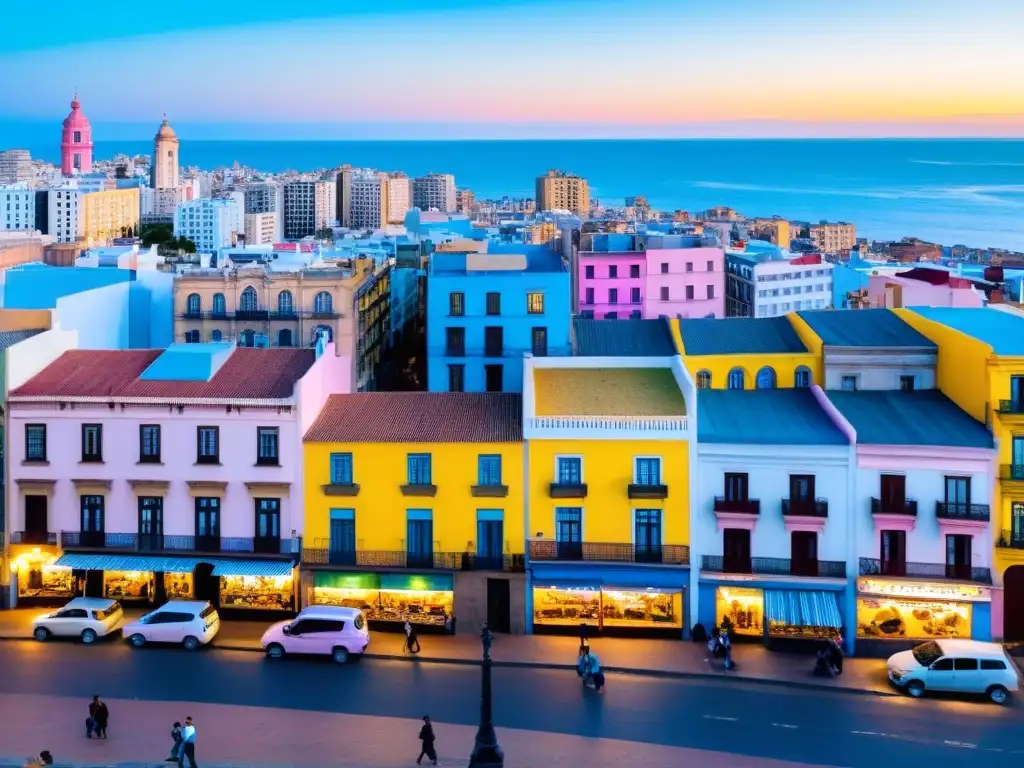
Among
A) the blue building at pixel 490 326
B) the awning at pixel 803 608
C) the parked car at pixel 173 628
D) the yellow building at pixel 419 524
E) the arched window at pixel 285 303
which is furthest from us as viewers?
the arched window at pixel 285 303

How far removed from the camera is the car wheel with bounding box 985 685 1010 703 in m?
29.6

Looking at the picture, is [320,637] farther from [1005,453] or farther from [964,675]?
[1005,453]

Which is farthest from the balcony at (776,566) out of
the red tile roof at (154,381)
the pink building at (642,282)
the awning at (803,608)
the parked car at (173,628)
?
the pink building at (642,282)

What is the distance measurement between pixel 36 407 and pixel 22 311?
707cm

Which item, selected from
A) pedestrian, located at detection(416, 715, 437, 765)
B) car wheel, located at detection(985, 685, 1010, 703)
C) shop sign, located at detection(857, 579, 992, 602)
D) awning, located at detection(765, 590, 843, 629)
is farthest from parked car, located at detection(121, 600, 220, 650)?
car wheel, located at detection(985, 685, 1010, 703)

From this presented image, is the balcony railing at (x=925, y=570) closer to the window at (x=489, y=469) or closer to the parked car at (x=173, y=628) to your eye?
the window at (x=489, y=469)

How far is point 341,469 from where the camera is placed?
35125 millimetres

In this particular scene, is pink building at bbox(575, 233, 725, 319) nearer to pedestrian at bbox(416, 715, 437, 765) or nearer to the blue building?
the blue building

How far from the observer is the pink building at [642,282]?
6862 cm

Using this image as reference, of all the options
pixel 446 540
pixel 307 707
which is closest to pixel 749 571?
pixel 446 540

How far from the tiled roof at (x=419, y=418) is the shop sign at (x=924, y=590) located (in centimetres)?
1028

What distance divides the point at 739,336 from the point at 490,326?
1067 cm

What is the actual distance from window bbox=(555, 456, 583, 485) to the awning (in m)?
5.99

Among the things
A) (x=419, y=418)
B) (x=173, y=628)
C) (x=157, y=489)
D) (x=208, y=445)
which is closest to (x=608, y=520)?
(x=419, y=418)
